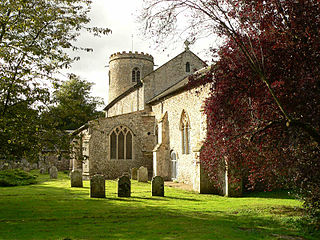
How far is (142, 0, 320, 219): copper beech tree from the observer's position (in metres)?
6.98

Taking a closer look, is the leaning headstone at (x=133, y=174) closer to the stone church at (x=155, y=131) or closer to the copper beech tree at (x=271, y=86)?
the stone church at (x=155, y=131)

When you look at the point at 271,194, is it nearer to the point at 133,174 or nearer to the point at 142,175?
the point at 142,175

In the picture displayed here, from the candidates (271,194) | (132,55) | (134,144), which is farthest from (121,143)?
(132,55)

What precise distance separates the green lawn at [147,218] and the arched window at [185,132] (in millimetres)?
6649

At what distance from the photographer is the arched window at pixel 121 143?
2600cm

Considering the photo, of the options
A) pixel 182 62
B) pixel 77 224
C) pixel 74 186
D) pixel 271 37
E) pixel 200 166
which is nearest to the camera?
pixel 271 37

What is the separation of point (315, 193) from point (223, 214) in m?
3.13

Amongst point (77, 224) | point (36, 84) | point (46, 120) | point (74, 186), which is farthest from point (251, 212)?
point (74, 186)

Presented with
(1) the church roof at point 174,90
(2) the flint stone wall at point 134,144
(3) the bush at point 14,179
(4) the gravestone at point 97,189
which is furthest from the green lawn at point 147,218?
(2) the flint stone wall at point 134,144

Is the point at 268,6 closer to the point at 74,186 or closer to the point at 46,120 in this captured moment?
the point at 46,120

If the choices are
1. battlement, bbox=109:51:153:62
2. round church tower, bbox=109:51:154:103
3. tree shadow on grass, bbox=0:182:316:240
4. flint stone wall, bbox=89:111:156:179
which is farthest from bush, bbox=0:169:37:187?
battlement, bbox=109:51:153:62

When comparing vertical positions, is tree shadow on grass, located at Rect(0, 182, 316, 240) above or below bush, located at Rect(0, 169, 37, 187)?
below

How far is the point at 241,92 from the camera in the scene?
7996 mm

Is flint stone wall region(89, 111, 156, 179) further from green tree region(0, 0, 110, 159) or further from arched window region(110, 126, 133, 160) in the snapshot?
green tree region(0, 0, 110, 159)
